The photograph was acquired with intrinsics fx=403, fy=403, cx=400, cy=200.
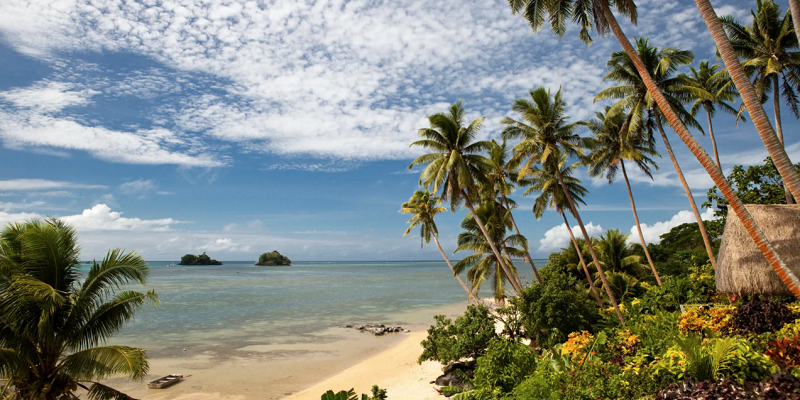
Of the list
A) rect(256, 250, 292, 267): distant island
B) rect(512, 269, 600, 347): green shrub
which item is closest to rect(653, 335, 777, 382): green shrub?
rect(512, 269, 600, 347): green shrub

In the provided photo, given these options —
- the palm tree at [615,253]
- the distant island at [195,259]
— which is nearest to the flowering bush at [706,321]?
the palm tree at [615,253]

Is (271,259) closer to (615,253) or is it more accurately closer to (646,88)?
(615,253)

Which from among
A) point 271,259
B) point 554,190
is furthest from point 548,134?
point 271,259

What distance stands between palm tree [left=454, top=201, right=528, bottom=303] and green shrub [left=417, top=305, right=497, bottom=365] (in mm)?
8035

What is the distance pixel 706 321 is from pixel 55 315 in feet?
43.3

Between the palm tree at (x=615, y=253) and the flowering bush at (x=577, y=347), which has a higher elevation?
the palm tree at (x=615, y=253)

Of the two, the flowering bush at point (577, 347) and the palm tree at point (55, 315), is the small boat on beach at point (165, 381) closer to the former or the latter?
the palm tree at point (55, 315)

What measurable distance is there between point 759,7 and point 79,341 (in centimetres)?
2284

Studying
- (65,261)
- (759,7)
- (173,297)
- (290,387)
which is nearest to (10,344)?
(65,261)

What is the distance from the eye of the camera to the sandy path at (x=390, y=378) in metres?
12.8

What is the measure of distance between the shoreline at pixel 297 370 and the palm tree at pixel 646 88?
11.9 metres

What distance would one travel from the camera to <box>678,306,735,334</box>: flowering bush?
8341 mm

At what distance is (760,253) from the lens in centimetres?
899

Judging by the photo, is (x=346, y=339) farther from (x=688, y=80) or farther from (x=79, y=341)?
(x=688, y=80)
